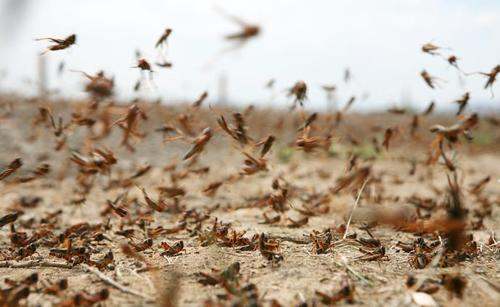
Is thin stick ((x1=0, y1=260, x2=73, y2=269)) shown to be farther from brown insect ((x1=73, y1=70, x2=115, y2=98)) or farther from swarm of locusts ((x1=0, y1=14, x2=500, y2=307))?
brown insect ((x1=73, y1=70, x2=115, y2=98))

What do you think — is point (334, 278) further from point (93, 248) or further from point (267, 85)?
point (267, 85)

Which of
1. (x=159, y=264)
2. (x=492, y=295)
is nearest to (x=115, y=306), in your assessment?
(x=159, y=264)

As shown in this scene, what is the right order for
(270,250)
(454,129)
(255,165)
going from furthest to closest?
1. (255,165)
2. (270,250)
3. (454,129)

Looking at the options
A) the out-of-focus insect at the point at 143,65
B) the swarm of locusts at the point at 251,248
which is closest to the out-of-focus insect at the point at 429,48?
the swarm of locusts at the point at 251,248

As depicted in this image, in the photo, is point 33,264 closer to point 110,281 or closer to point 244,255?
point 110,281

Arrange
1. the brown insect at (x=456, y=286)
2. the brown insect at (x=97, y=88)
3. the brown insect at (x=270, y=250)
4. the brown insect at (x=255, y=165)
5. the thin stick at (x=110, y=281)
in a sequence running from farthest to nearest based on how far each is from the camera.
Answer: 1. the brown insect at (x=255, y=165)
2. the brown insect at (x=97, y=88)
3. the brown insect at (x=270, y=250)
4. the thin stick at (x=110, y=281)
5. the brown insect at (x=456, y=286)

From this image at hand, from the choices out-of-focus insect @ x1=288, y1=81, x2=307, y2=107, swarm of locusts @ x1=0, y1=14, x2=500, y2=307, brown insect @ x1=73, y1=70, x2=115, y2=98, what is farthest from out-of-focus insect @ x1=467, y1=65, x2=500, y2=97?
brown insect @ x1=73, y1=70, x2=115, y2=98

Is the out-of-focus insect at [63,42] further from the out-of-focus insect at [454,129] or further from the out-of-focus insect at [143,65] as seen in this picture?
the out-of-focus insect at [454,129]

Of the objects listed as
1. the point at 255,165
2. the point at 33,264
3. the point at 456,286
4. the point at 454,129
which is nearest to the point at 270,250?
the point at 255,165

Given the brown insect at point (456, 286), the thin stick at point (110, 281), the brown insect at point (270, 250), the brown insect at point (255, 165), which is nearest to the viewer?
the brown insect at point (456, 286)

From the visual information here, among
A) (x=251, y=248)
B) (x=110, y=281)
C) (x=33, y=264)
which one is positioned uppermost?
(x=110, y=281)

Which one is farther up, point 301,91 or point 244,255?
point 301,91

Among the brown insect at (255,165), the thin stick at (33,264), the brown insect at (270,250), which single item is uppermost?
the brown insect at (255,165)
